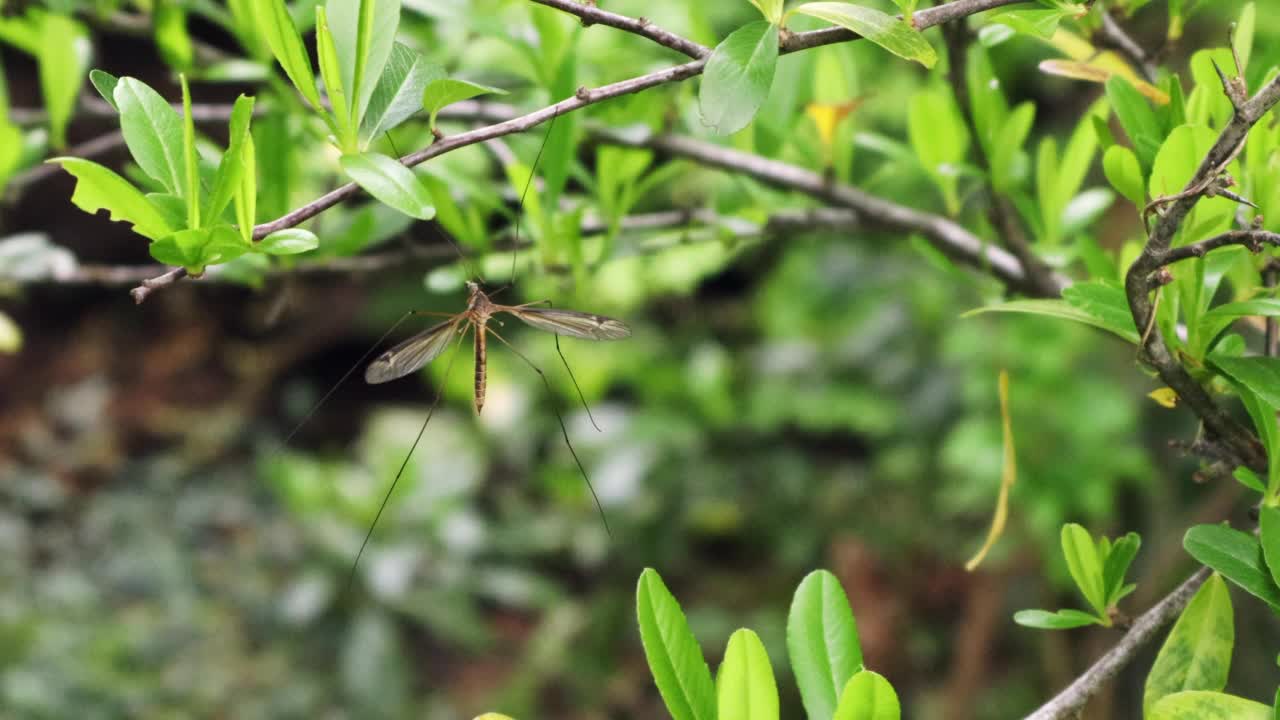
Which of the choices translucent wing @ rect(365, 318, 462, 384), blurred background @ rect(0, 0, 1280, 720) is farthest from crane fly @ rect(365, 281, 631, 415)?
blurred background @ rect(0, 0, 1280, 720)

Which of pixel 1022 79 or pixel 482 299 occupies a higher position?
pixel 482 299

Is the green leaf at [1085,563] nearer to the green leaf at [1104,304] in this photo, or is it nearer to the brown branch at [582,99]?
the green leaf at [1104,304]

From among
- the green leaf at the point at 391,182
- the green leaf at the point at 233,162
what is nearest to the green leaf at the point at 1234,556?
the green leaf at the point at 391,182

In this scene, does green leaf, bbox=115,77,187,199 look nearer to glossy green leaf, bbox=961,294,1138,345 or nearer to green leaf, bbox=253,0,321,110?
green leaf, bbox=253,0,321,110

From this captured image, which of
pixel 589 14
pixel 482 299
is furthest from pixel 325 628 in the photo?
pixel 589 14

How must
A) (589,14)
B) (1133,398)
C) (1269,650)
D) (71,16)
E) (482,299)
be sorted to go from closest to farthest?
1. (589,14)
2. (482,299)
3. (71,16)
4. (1269,650)
5. (1133,398)

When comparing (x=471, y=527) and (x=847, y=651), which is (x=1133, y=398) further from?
(x=847, y=651)
